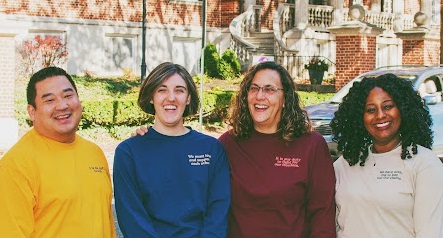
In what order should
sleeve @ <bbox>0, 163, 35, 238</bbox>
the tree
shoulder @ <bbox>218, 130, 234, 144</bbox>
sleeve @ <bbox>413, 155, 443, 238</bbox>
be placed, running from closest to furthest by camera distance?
sleeve @ <bbox>0, 163, 35, 238</bbox> < sleeve @ <bbox>413, 155, 443, 238</bbox> < shoulder @ <bbox>218, 130, 234, 144</bbox> < the tree

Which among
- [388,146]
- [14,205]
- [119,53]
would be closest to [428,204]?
[388,146]

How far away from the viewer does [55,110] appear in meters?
3.77

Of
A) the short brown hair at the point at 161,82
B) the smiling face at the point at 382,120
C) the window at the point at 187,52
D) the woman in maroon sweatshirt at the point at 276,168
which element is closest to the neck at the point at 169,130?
the short brown hair at the point at 161,82

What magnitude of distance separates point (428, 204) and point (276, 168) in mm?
825

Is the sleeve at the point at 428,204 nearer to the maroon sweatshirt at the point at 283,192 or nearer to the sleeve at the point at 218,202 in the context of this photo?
the maroon sweatshirt at the point at 283,192

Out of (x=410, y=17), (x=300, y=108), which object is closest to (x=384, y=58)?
(x=410, y=17)

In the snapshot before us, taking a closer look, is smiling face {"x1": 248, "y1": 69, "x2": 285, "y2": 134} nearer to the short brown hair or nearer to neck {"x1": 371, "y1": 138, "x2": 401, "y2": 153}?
the short brown hair

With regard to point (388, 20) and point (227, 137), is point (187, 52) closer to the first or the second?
point (388, 20)

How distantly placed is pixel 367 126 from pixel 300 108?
442 mm

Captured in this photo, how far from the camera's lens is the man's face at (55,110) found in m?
3.77

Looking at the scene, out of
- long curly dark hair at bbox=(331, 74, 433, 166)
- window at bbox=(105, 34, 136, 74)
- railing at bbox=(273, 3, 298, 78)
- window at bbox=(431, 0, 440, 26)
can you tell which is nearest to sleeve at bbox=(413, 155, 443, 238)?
long curly dark hair at bbox=(331, 74, 433, 166)

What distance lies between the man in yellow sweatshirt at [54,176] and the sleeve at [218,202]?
52cm

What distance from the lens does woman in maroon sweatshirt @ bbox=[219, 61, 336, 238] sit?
4023 millimetres

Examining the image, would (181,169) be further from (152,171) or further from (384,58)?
(384,58)
